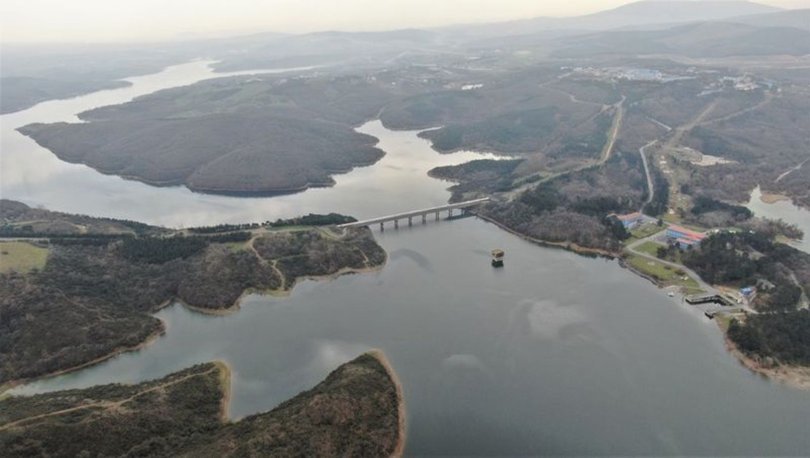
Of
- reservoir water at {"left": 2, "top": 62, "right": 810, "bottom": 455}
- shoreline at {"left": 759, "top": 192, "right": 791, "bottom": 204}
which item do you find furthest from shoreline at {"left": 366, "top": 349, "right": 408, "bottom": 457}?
shoreline at {"left": 759, "top": 192, "right": 791, "bottom": 204}

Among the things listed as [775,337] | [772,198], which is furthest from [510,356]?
[772,198]

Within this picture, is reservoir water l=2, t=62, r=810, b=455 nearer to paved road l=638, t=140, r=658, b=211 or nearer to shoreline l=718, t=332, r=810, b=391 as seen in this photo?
shoreline l=718, t=332, r=810, b=391

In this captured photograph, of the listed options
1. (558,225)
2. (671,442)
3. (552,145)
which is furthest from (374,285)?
(552,145)

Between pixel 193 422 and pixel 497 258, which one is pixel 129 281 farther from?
pixel 497 258

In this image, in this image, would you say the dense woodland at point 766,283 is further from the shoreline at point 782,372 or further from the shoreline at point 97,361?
the shoreline at point 97,361

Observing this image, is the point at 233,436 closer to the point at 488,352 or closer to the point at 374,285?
the point at 488,352

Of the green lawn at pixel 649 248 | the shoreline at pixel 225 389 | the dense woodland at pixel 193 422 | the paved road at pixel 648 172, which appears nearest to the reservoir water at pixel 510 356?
the shoreline at pixel 225 389
